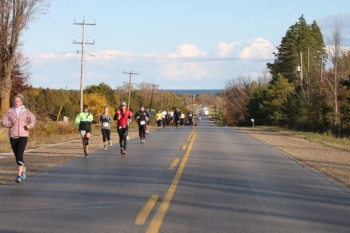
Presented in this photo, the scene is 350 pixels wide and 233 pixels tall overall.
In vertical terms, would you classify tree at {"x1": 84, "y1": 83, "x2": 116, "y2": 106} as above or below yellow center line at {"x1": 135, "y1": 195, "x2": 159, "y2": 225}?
above

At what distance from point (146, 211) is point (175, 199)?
50.8 inches

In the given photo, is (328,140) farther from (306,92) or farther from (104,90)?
(104,90)

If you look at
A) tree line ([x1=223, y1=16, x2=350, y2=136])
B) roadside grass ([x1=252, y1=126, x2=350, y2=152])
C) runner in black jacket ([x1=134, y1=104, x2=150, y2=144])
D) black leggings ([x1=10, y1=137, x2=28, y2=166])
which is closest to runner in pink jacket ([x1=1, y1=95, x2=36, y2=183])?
black leggings ([x1=10, y1=137, x2=28, y2=166])

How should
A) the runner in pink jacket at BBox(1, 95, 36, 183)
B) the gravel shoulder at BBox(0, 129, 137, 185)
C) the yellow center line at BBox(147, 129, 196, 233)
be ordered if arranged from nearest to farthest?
1. the yellow center line at BBox(147, 129, 196, 233)
2. the runner in pink jacket at BBox(1, 95, 36, 183)
3. the gravel shoulder at BBox(0, 129, 137, 185)

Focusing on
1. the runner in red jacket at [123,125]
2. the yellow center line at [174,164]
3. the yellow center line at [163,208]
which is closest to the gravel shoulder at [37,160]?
the runner in red jacket at [123,125]

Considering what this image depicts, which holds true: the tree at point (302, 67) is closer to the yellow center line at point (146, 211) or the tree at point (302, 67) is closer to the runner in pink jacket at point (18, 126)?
the runner in pink jacket at point (18, 126)

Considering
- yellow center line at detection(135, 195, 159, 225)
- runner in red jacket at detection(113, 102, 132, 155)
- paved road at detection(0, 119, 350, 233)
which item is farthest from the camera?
runner in red jacket at detection(113, 102, 132, 155)

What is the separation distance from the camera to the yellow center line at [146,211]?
25.9ft

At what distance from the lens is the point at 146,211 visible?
339 inches

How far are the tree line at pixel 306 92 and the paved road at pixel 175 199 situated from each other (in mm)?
34333

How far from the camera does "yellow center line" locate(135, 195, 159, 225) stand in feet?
25.9

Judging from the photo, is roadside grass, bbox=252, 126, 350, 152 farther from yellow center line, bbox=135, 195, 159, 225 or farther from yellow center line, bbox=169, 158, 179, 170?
yellow center line, bbox=135, 195, 159, 225

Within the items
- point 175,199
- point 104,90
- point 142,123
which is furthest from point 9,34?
point 104,90

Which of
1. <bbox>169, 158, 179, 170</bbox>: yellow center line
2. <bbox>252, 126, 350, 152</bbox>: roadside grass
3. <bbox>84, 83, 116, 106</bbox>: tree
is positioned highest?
<bbox>84, 83, 116, 106</bbox>: tree
